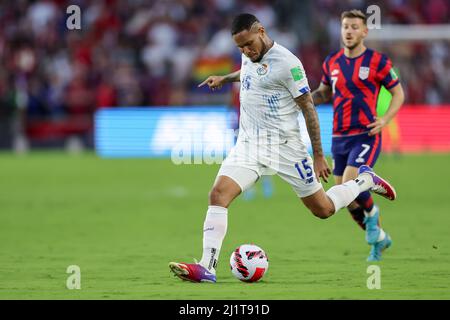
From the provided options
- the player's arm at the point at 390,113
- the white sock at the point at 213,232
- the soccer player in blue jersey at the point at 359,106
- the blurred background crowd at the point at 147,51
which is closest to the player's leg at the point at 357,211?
the soccer player in blue jersey at the point at 359,106

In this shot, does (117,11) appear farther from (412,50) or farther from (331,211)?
(331,211)

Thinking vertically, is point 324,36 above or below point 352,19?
above

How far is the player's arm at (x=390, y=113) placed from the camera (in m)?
10.4

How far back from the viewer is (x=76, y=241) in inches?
494

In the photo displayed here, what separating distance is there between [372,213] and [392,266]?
32.2 inches

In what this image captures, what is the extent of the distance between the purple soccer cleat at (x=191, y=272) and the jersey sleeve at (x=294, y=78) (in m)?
1.65

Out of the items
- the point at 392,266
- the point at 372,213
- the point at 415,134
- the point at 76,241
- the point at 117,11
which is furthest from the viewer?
the point at 117,11

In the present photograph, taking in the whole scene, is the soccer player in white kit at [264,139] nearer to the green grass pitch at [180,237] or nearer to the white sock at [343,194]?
the white sock at [343,194]

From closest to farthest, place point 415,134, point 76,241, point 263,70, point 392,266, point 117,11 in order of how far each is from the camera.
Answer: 1. point 263,70
2. point 392,266
3. point 76,241
4. point 415,134
5. point 117,11

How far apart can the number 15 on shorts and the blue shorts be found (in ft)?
4.67

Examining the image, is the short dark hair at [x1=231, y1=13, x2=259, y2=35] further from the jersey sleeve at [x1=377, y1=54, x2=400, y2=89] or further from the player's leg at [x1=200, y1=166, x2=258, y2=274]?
the jersey sleeve at [x1=377, y1=54, x2=400, y2=89]

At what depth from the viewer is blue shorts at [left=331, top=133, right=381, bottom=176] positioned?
34.6 feet

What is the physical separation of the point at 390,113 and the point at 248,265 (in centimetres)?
251

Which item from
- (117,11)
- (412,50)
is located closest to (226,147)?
(412,50)
